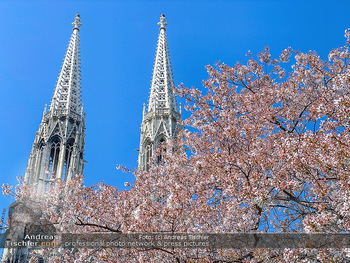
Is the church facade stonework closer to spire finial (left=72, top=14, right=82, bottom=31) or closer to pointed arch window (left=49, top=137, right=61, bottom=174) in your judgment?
pointed arch window (left=49, top=137, right=61, bottom=174)

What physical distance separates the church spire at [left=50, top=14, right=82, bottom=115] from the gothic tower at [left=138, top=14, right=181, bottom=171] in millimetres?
7972

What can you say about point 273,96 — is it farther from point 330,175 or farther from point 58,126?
point 58,126

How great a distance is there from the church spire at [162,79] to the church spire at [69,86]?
329 inches

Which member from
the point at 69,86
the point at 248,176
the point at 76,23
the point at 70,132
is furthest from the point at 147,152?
the point at 248,176

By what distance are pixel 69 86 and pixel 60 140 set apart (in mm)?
9252

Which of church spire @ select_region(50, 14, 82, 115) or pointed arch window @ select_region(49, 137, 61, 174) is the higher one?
church spire @ select_region(50, 14, 82, 115)

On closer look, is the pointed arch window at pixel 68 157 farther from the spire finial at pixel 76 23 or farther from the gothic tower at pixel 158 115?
the spire finial at pixel 76 23

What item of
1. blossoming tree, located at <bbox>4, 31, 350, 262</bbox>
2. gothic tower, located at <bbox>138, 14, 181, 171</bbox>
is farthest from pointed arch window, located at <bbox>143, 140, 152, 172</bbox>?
blossoming tree, located at <bbox>4, 31, 350, 262</bbox>

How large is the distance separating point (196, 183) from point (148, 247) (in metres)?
2.64

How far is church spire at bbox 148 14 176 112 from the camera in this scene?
47150 mm

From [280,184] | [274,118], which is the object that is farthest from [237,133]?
[280,184]

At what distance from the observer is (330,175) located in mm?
11922

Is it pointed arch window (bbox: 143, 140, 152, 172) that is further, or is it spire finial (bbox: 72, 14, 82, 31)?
spire finial (bbox: 72, 14, 82, 31)

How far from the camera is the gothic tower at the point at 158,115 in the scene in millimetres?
42875
